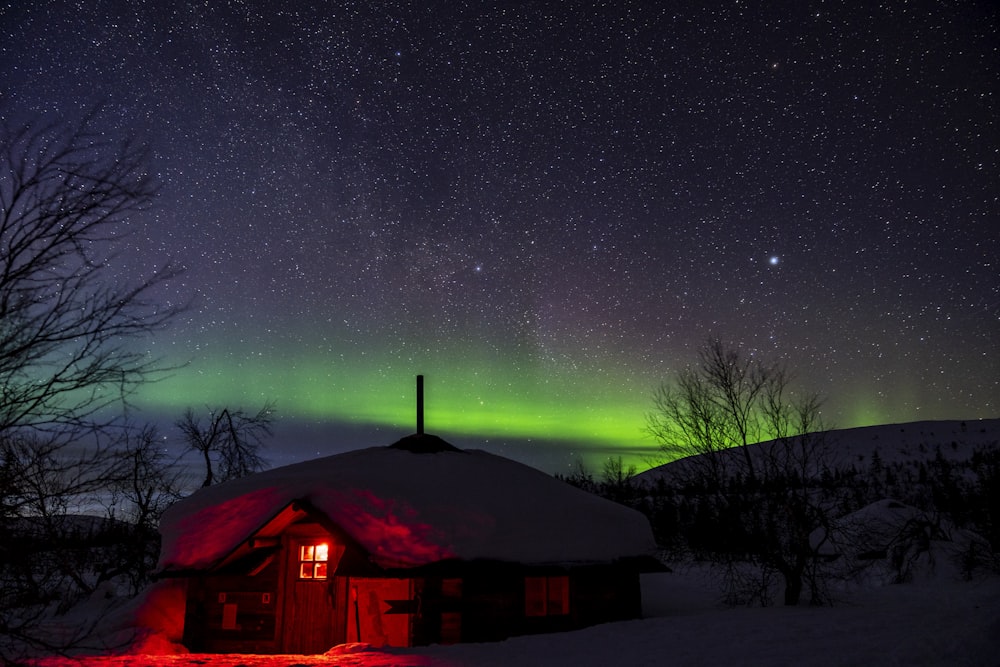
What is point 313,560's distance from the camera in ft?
45.1

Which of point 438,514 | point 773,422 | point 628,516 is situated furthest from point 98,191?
point 773,422

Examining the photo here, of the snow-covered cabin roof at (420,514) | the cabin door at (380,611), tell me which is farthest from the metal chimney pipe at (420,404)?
the cabin door at (380,611)

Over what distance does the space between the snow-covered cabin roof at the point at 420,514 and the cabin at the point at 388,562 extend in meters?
0.03

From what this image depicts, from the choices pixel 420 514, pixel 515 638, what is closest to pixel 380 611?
pixel 420 514

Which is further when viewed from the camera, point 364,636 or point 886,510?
point 886,510

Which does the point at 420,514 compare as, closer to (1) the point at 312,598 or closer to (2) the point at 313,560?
(2) the point at 313,560

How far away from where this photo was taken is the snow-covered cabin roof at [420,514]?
12844mm

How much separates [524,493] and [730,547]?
9391 mm

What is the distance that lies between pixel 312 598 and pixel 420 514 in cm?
300

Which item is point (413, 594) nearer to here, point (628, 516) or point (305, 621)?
point (305, 621)

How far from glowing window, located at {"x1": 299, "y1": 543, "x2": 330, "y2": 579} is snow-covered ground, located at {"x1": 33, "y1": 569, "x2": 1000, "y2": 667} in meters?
2.22

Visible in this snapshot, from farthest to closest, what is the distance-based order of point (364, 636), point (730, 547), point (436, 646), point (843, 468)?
point (843, 468)
point (730, 547)
point (364, 636)
point (436, 646)

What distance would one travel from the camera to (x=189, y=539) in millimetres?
14242

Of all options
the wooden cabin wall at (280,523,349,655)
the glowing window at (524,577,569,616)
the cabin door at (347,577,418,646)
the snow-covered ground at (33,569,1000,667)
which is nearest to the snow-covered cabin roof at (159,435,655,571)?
the glowing window at (524,577,569,616)
